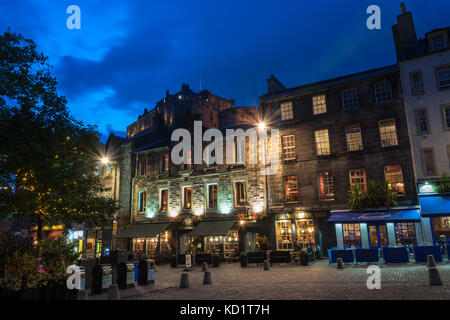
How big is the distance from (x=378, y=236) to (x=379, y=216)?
184cm

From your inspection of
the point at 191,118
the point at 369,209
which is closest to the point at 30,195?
the point at 191,118

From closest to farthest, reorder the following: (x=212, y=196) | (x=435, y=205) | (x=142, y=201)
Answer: (x=435, y=205), (x=212, y=196), (x=142, y=201)

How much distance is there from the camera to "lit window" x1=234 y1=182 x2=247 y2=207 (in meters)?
24.9

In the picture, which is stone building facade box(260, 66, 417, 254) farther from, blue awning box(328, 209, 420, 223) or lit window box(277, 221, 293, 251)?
blue awning box(328, 209, 420, 223)

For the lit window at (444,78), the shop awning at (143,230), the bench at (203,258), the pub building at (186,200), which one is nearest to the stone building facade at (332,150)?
the pub building at (186,200)

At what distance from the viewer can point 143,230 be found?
27.6 metres

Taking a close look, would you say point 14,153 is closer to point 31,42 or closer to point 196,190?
point 31,42

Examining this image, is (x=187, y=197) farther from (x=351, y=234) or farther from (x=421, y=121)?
(x=421, y=121)

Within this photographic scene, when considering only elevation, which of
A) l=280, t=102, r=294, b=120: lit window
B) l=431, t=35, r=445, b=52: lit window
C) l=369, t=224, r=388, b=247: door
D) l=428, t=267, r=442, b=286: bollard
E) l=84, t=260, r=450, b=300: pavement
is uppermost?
→ l=431, t=35, r=445, b=52: lit window

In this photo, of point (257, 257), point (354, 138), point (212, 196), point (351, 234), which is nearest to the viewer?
point (257, 257)

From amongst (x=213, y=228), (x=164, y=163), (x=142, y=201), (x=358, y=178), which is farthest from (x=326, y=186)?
(x=142, y=201)

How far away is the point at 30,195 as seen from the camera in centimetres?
1432

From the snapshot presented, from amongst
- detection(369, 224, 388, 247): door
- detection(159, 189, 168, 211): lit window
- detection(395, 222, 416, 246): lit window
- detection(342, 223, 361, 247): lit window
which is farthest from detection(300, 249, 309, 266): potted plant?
detection(159, 189, 168, 211): lit window
